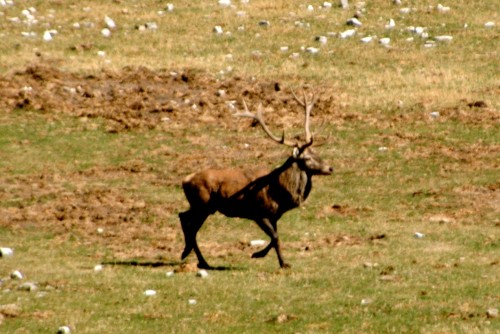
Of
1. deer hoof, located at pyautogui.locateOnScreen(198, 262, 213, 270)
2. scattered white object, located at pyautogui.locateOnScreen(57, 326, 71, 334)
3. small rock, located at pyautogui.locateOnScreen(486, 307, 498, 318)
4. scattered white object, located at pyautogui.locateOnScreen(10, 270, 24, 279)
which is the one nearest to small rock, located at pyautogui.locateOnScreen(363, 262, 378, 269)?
deer hoof, located at pyautogui.locateOnScreen(198, 262, 213, 270)

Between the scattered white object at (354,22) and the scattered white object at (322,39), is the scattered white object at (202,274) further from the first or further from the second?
the scattered white object at (354,22)

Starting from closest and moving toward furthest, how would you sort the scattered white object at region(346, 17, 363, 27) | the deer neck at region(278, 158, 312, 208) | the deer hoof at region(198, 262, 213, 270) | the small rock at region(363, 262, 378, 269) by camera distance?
the small rock at region(363, 262, 378, 269) → the deer hoof at region(198, 262, 213, 270) → the deer neck at region(278, 158, 312, 208) → the scattered white object at region(346, 17, 363, 27)

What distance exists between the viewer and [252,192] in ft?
77.6

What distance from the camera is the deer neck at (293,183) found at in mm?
23891

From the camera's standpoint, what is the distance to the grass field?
19.7m

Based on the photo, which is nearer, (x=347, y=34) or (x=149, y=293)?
(x=149, y=293)

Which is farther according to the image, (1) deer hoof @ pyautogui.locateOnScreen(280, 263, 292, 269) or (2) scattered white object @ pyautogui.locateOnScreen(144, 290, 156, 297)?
(1) deer hoof @ pyautogui.locateOnScreen(280, 263, 292, 269)

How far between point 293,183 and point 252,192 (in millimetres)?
840

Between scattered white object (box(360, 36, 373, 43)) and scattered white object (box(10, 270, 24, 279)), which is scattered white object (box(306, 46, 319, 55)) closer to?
scattered white object (box(360, 36, 373, 43))

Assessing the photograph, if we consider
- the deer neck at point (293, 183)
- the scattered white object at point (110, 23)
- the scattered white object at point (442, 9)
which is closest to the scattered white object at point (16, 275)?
the deer neck at point (293, 183)

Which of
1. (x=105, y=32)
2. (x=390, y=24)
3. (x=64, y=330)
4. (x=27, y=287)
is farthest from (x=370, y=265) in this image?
(x=105, y=32)

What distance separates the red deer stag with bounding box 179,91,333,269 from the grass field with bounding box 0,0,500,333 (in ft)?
2.83

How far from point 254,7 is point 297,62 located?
6626 millimetres

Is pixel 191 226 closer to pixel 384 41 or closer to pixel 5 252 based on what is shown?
pixel 5 252
